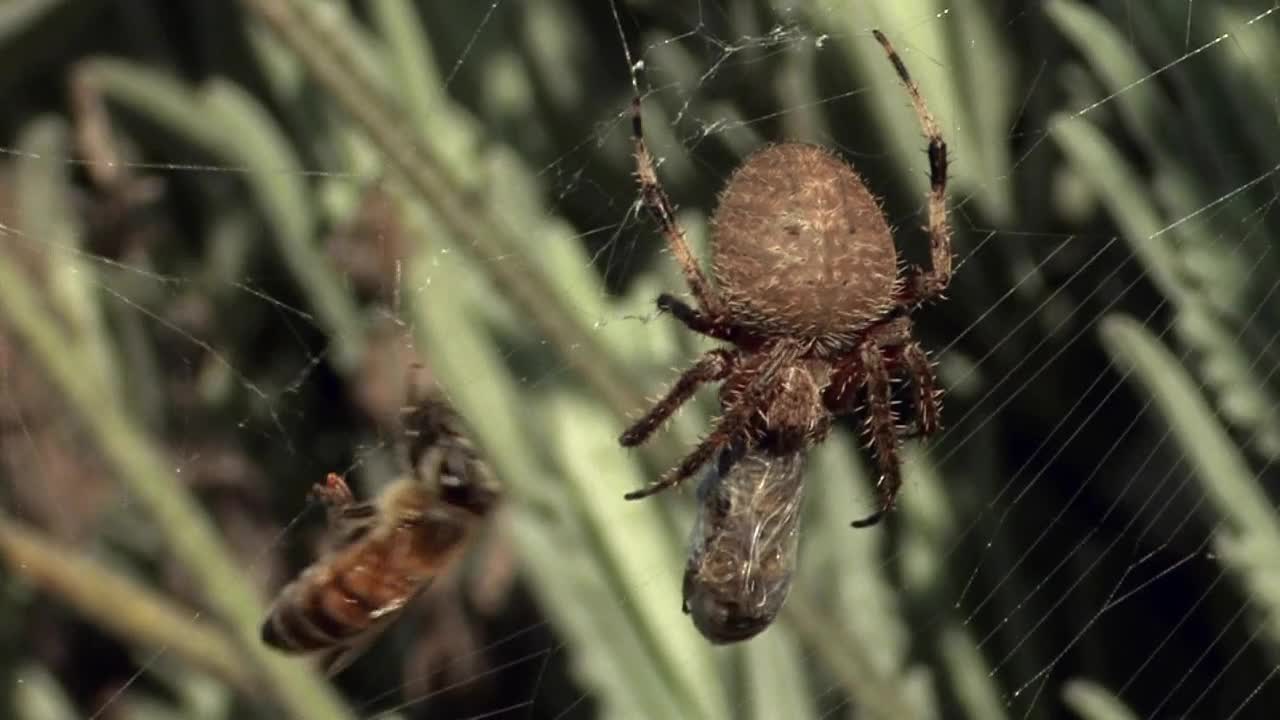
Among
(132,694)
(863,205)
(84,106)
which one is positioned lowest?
(132,694)

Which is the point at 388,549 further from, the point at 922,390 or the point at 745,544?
the point at 922,390

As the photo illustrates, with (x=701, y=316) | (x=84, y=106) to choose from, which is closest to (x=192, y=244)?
(x=84, y=106)

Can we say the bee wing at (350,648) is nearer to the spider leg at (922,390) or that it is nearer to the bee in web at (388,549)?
the bee in web at (388,549)

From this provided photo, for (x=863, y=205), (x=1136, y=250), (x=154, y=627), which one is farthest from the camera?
(x=154, y=627)

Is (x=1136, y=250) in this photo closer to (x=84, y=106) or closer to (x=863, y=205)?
(x=863, y=205)

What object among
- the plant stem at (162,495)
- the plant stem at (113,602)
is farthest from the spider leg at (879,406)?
the plant stem at (113,602)

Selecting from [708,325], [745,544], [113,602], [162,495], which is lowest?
[113,602]

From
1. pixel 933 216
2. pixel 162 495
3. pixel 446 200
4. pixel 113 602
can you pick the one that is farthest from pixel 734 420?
pixel 113 602
